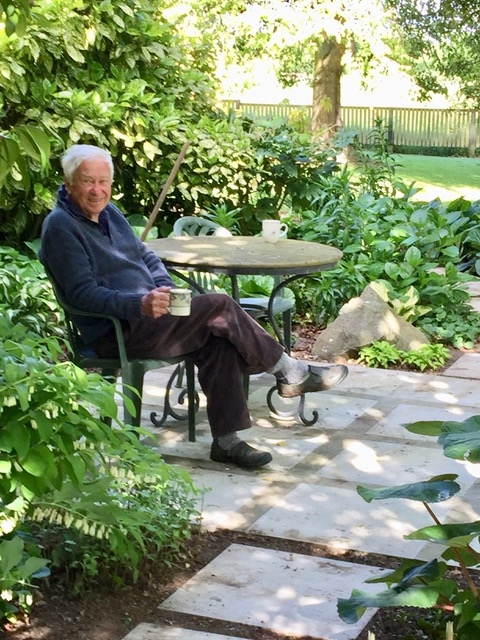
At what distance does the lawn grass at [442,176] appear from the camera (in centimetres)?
1734

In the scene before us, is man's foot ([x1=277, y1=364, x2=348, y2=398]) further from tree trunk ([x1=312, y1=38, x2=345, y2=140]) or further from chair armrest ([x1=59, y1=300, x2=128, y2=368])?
tree trunk ([x1=312, y1=38, x2=345, y2=140])

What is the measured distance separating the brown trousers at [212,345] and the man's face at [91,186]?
54 centimetres

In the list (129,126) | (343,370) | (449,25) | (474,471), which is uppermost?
(449,25)

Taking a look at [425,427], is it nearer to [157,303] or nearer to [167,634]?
[167,634]

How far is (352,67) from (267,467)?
62.8ft

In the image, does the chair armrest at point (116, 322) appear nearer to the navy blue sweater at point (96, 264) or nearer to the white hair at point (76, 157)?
the navy blue sweater at point (96, 264)

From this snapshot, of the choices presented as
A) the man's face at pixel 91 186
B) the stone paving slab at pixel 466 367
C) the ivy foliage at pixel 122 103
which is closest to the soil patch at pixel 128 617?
the man's face at pixel 91 186

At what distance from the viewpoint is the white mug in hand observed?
4.06 m

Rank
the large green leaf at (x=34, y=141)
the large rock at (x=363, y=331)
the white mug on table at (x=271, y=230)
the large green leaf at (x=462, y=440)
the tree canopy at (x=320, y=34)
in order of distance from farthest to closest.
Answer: the tree canopy at (x=320, y=34), the large rock at (x=363, y=331), the white mug on table at (x=271, y=230), the large green leaf at (x=462, y=440), the large green leaf at (x=34, y=141)

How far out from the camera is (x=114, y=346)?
4383 mm

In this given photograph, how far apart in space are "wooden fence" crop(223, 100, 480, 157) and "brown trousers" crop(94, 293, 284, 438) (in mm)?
23062

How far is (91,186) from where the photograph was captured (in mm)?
4410

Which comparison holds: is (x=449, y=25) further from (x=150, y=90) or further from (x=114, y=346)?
(x=114, y=346)

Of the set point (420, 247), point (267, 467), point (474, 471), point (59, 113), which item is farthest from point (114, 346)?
point (420, 247)
